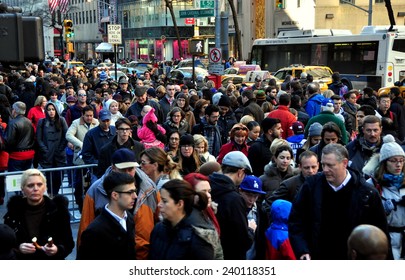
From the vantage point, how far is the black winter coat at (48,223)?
5.42m

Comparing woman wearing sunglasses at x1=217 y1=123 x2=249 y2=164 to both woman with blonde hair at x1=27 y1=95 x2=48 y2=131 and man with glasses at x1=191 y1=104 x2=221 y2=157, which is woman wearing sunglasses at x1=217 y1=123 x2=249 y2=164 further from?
woman with blonde hair at x1=27 y1=95 x2=48 y2=131

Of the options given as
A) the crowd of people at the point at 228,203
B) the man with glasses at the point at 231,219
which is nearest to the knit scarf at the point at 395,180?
the crowd of people at the point at 228,203

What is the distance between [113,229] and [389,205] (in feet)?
Result: 8.66

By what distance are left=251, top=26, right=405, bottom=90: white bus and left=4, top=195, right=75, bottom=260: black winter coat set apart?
21.8 m

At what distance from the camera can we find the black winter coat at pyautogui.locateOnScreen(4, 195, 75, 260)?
5.42 meters

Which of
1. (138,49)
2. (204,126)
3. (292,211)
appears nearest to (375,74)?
(204,126)

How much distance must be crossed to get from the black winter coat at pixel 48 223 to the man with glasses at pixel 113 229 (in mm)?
670

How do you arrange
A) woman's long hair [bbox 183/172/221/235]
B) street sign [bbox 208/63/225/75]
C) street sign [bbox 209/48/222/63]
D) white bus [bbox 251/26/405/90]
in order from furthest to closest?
white bus [bbox 251/26/405/90] → street sign [bbox 209/48/222/63] → street sign [bbox 208/63/225/75] → woman's long hair [bbox 183/172/221/235]

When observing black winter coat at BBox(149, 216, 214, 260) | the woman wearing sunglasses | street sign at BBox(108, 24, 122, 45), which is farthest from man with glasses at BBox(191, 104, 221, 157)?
street sign at BBox(108, 24, 122, 45)

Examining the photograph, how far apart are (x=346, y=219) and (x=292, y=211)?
1.51 feet

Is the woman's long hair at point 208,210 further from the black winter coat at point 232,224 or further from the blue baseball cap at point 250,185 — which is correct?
the blue baseball cap at point 250,185

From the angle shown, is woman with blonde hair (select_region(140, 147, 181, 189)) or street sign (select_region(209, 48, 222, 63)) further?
street sign (select_region(209, 48, 222, 63))

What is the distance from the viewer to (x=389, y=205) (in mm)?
5895

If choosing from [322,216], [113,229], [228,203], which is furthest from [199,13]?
[113,229]
